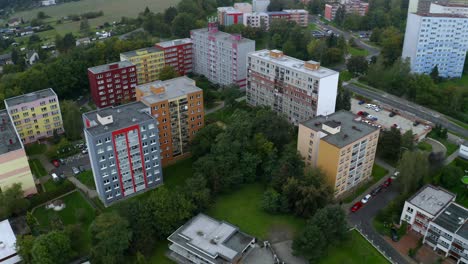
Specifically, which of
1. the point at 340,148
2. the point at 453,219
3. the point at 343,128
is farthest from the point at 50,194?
the point at 453,219

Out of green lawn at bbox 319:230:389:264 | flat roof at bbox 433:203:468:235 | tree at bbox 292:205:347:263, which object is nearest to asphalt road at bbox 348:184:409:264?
green lawn at bbox 319:230:389:264

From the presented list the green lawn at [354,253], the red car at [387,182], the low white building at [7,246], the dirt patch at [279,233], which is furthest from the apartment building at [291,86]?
the low white building at [7,246]

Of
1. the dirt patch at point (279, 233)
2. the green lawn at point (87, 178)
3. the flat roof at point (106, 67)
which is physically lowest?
the dirt patch at point (279, 233)

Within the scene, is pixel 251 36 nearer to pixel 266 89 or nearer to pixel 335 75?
pixel 266 89

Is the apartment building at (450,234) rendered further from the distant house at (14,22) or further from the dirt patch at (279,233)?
the distant house at (14,22)

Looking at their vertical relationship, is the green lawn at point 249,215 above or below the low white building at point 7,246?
below

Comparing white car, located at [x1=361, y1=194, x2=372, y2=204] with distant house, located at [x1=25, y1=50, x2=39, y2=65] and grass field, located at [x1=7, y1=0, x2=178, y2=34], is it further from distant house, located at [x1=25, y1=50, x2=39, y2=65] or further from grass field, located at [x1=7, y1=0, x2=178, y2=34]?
grass field, located at [x1=7, y1=0, x2=178, y2=34]
